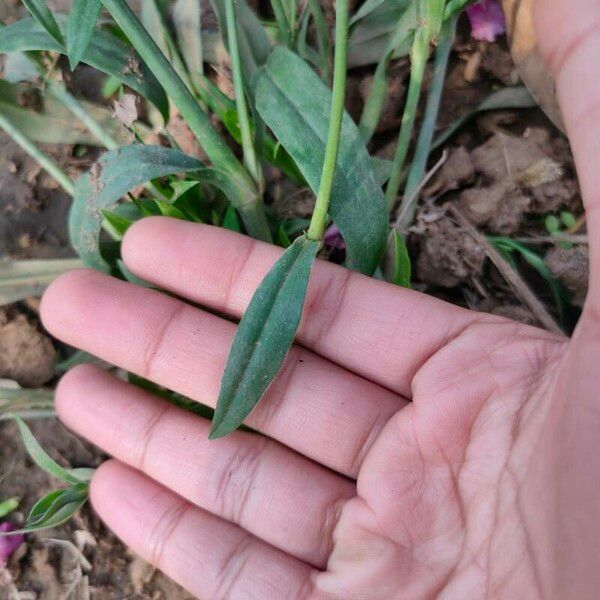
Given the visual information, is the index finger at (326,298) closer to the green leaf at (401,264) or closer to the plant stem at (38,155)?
the green leaf at (401,264)

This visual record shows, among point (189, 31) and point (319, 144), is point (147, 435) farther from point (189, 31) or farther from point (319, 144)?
point (189, 31)

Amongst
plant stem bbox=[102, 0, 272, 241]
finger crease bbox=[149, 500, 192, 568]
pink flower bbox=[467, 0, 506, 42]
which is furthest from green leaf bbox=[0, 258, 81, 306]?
pink flower bbox=[467, 0, 506, 42]

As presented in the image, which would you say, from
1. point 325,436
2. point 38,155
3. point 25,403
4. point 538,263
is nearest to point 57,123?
point 38,155

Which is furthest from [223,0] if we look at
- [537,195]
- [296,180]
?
[537,195]

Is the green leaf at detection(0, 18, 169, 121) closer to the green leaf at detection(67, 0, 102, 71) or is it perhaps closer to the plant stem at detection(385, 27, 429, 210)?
the green leaf at detection(67, 0, 102, 71)

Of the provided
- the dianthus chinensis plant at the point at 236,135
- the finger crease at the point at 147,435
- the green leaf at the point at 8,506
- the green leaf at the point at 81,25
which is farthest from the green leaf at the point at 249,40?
the green leaf at the point at 8,506

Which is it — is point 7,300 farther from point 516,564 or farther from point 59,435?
point 516,564
